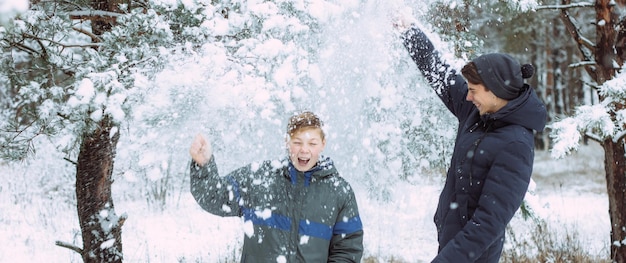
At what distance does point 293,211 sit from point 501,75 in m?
1.14

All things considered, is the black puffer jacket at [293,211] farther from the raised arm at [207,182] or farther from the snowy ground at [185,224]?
the snowy ground at [185,224]

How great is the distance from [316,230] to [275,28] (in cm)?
146

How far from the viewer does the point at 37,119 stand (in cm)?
328

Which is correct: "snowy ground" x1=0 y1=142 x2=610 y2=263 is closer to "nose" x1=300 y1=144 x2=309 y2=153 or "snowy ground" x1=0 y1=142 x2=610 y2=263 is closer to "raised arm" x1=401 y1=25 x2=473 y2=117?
"raised arm" x1=401 y1=25 x2=473 y2=117

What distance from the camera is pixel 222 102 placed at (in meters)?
3.40

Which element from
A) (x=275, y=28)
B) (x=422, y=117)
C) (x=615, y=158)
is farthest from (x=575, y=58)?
(x=275, y=28)

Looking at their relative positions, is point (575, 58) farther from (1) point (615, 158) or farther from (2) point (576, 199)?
(1) point (615, 158)

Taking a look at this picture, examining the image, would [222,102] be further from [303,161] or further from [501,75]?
[501,75]

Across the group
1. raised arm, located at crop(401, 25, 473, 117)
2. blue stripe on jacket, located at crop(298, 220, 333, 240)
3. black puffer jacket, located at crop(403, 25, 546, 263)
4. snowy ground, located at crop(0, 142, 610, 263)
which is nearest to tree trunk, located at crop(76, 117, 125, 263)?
snowy ground, located at crop(0, 142, 610, 263)

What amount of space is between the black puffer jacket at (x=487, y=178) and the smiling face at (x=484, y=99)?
0.04m

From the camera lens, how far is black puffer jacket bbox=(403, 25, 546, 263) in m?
2.16

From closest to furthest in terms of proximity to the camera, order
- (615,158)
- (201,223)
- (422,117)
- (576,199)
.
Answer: (422,117), (615,158), (201,223), (576,199)

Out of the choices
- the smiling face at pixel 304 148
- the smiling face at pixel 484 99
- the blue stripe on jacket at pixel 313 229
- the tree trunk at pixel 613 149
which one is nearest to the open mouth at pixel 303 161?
the smiling face at pixel 304 148

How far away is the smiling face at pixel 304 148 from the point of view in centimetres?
246
